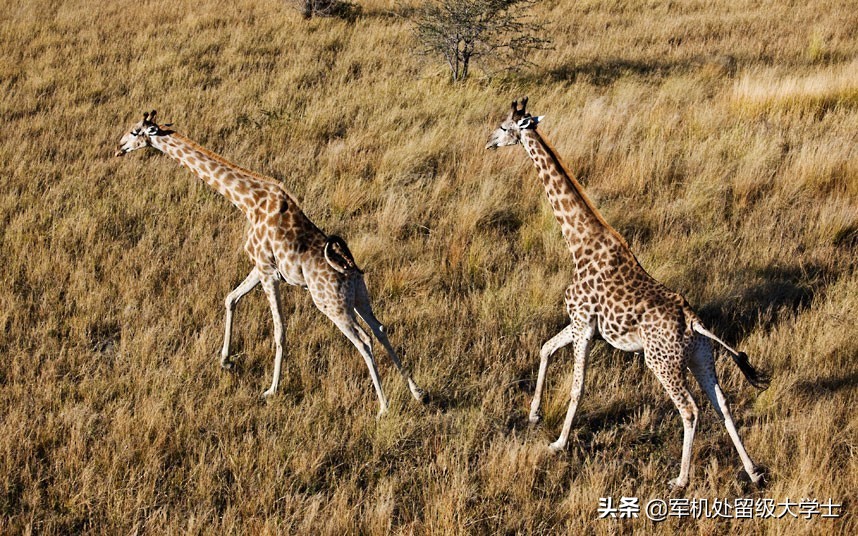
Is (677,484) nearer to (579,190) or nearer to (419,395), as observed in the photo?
(419,395)

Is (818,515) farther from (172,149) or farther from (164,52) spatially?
(164,52)

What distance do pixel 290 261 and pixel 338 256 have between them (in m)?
0.40

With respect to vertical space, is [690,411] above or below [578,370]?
below

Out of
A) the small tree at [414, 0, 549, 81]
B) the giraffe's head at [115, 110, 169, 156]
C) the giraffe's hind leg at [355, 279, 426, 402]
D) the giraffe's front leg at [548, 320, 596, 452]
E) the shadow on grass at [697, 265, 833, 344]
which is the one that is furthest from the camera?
the small tree at [414, 0, 549, 81]

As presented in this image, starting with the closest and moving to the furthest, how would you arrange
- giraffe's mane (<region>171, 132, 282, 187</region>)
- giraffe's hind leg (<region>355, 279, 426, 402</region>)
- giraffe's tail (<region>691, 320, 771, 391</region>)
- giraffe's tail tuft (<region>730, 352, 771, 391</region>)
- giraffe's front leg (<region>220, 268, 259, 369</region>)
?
giraffe's tail (<region>691, 320, 771, 391</region>) < giraffe's tail tuft (<region>730, 352, 771, 391</region>) < giraffe's hind leg (<region>355, 279, 426, 402</region>) < giraffe's mane (<region>171, 132, 282, 187</region>) < giraffe's front leg (<region>220, 268, 259, 369</region>)

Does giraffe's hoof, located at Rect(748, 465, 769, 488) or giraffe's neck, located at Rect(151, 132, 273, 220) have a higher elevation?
giraffe's neck, located at Rect(151, 132, 273, 220)

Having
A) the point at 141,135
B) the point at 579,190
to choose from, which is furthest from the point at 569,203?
the point at 141,135

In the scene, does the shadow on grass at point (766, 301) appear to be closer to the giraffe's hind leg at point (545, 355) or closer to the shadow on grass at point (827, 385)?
the shadow on grass at point (827, 385)

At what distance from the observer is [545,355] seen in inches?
210

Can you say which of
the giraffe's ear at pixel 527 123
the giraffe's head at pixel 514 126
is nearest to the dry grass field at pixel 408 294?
the giraffe's head at pixel 514 126

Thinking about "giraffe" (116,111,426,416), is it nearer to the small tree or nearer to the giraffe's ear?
the giraffe's ear

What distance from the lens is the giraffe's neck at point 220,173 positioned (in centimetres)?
577

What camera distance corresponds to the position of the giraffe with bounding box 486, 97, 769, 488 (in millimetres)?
4590

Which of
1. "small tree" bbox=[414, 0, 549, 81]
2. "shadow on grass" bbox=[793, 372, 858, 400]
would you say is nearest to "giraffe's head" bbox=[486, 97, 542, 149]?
"shadow on grass" bbox=[793, 372, 858, 400]
